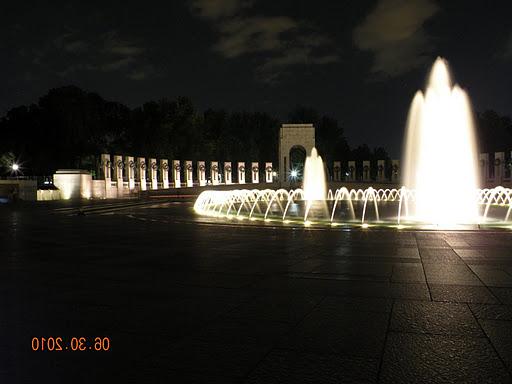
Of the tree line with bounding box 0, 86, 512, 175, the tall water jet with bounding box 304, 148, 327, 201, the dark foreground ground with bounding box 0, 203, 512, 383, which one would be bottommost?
the dark foreground ground with bounding box 0, 203, 512, 383

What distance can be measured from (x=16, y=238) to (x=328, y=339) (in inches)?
514

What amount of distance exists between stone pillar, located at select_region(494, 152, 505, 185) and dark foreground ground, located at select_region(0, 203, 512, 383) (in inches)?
1848

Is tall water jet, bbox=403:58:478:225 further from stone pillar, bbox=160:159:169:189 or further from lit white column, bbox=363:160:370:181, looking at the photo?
lit white column, bbox=363:160:370:181

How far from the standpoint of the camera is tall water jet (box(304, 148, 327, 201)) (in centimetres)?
5842

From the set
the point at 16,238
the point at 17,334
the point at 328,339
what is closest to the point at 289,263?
the point at 328,339

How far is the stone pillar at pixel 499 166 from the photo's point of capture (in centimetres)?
5397

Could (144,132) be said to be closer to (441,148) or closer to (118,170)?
(118,170)

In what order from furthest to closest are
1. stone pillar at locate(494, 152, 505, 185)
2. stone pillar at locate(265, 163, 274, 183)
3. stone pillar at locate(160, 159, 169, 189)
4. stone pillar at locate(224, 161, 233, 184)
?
1. stone pillar at locate(265, 163, 274, 183)
2. stone pillar at locate(224, 161, 233, 184)
3. stone pillar at locate(160, 159, 169, 189)
4. stone pillar at locate(494, 152, 505, 185)

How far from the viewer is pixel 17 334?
537cm

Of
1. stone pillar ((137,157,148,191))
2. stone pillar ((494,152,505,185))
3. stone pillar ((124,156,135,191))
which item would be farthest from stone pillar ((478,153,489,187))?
stone pillar ((124,156,135,191))
